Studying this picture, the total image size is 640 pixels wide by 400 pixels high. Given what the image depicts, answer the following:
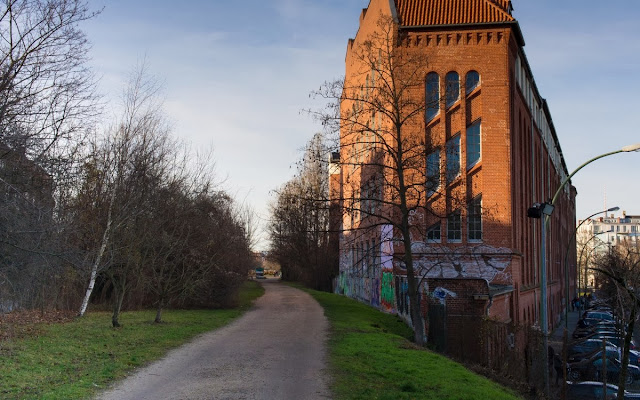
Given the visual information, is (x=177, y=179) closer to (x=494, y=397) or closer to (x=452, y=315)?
(x=452, y=315)

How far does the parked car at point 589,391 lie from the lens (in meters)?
15.8

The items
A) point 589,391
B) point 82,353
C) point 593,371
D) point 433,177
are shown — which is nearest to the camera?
point 82,353

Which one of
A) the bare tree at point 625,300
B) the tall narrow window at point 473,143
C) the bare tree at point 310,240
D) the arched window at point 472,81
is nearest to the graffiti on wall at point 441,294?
the bare tree at point 625,300

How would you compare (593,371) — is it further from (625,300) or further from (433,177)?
(433,177)

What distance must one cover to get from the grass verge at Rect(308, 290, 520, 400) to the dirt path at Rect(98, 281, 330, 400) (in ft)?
1.48

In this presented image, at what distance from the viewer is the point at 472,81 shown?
2556cm

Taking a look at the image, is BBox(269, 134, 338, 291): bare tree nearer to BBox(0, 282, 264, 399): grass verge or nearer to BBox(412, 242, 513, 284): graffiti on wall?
BBox(412, 242, 513, 284): graffiti on wall

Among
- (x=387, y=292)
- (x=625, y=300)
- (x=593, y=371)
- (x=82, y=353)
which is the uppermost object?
(x=625, y=300)

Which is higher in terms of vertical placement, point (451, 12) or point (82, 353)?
point (451, 12)

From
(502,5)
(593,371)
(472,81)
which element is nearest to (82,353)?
(593,371)

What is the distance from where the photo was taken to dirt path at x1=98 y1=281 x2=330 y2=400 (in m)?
9.44

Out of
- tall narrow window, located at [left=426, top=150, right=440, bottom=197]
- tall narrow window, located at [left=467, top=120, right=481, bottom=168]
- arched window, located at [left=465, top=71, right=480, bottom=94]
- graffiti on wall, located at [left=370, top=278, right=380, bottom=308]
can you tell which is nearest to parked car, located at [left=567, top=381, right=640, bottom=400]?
tall narrow window, located at [left=426, top=150, right=440, bottom=197]

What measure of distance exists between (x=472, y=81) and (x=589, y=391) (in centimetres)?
1417

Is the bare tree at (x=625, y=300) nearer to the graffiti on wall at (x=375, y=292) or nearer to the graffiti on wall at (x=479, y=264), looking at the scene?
the graffiti on wall at (x=479, y=264)
